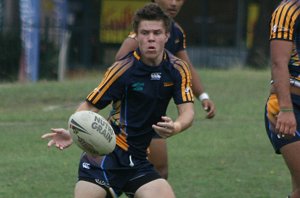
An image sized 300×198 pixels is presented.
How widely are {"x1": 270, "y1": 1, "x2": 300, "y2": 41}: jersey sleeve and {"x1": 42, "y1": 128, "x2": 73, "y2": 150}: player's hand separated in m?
1.55

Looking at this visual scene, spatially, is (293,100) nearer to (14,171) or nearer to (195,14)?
(14,171)

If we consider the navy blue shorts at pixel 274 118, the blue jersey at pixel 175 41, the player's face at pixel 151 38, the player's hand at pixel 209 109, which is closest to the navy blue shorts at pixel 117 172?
the player's face at pixel 151 38

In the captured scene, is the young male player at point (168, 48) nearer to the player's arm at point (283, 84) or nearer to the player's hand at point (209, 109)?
the player's hand at point (209, 109)

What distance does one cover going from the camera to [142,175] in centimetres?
630

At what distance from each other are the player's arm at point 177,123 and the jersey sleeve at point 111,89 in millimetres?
380

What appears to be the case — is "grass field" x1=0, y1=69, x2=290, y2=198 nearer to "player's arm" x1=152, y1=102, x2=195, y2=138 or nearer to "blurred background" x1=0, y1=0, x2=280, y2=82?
"player's arm" x1=152, y1=102, x2=195, y2=138

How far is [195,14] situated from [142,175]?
21978 mm

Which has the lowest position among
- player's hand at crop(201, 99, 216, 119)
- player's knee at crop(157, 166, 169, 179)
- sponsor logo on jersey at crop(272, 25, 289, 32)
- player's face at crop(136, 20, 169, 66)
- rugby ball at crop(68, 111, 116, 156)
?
player's knee at crop(157, 166, 169, 179)

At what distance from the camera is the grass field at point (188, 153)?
8.90 m

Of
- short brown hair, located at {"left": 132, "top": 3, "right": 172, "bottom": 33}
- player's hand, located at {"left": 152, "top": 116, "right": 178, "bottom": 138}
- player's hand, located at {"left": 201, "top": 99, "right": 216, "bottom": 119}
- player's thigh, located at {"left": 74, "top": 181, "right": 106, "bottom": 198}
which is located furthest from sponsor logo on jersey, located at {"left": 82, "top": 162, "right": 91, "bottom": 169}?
player's hand, located at {"left": 201, "top": 99, "right": 216, "bottom": 119}

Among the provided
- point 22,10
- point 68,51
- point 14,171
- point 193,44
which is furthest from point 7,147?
point 193,44

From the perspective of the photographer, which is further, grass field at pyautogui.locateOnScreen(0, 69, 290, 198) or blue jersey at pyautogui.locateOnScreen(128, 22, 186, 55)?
grass field at pyautogui.locateOnScreen(0, 69, 290, 198)

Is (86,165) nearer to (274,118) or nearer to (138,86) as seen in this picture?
(138,86)

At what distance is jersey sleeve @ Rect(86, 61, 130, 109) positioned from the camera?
20.8ft
